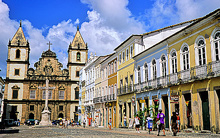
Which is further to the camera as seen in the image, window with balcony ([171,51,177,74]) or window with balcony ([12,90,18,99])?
window with balcony ([12,90,18,99])

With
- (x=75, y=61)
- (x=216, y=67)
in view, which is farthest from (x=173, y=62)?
(x=75, y=61)

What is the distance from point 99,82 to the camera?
47.6 metres

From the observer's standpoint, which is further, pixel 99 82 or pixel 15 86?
pixel 15 86

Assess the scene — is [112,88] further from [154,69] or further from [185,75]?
[185,75]

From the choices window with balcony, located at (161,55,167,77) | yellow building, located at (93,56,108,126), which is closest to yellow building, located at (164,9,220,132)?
window with balcony, located at (161,55,167,77)

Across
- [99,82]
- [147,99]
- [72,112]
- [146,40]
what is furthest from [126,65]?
[72,112]

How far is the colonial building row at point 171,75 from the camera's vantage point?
18.9 meters

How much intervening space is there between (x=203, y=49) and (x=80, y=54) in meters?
60.4

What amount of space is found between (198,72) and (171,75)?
4037mm

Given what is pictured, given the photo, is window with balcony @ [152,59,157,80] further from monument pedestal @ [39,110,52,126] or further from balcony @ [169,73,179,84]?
monument pedestal @ [39,110,52,126]

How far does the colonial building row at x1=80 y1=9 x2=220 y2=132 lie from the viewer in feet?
→ 61.9

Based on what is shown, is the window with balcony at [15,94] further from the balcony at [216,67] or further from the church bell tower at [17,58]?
the balcony at [216,67]

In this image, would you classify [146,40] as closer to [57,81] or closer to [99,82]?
[99,82]

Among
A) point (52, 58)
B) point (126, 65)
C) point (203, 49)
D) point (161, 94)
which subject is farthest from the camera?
point (52, 58)
